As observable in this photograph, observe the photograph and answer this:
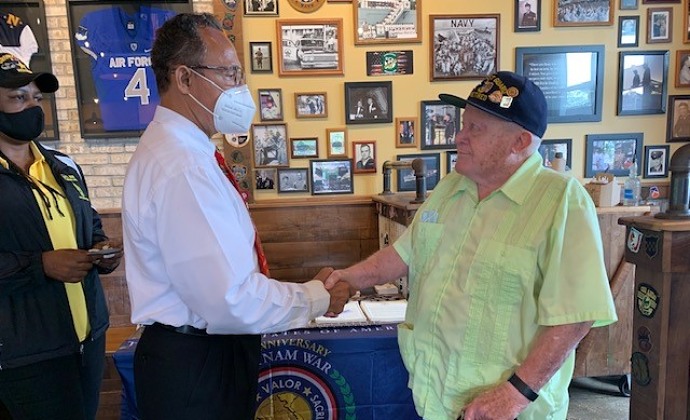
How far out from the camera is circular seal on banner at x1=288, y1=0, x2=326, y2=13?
3.11 m

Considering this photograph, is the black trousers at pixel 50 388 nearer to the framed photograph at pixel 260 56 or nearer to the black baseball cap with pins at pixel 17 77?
the black baseball cap with pins at pixel 17 77

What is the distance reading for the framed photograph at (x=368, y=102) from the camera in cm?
322

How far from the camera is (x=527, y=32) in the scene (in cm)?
327

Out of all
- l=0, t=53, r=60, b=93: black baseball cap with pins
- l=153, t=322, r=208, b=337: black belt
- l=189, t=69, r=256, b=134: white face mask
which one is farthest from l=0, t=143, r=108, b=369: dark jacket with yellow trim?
l=189, t=69, r=256, b=134: white face mask

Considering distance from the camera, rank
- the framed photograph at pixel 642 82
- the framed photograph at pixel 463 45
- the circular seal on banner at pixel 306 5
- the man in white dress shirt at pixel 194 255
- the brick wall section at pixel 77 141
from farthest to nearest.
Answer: the framed photograph at pixel 642 82 → the framed photograph at pixel 463 45 → the circular seal on banner at pixel 306 5 → the brick wall section at pixel 77 141 → the man in white dress shirt at pixel 194 255

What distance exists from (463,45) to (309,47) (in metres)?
1.03

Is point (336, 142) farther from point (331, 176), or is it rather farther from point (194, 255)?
point (194, 255)

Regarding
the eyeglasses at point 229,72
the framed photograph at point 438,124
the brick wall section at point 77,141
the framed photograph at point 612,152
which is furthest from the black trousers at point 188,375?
the framed photograph at point 612,152

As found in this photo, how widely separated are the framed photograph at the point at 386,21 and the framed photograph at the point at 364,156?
2.15ft

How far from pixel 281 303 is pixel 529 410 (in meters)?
0.66

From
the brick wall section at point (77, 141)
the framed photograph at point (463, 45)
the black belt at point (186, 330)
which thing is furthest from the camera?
the framed photograph at point (463, 45)

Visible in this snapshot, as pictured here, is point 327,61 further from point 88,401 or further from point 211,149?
point 88,401

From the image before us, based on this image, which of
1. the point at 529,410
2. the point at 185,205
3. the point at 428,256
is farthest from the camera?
the point at 428,256

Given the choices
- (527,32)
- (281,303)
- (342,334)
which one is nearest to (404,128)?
(527,32)
